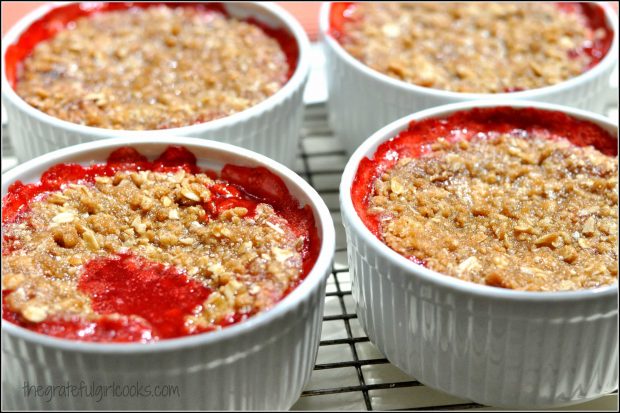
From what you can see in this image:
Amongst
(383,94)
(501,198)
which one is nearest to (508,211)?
(501,198)

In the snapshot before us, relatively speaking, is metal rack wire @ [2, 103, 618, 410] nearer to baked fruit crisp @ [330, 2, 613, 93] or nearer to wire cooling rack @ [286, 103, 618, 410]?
wire cooling rack @ [286, 103, 618, 410]

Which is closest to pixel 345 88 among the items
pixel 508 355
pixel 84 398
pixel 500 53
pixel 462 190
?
pixel 500 53

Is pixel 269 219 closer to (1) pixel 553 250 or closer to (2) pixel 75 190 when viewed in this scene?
(2) pixel 75 190

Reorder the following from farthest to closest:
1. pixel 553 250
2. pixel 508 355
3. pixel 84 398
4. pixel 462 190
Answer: pixel 462 190
pixel 553 250
pixel 508 355
pixel 84 398

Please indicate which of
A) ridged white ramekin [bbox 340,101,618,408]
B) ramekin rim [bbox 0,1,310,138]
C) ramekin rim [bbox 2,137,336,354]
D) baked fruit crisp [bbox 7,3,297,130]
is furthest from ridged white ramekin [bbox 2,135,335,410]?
baked fruit crisp [bbox 7,3,297,130]

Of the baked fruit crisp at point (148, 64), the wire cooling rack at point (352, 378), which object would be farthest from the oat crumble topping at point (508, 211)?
the baked fruit crisp at point (148, 64)

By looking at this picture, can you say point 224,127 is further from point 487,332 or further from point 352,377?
point 487,332

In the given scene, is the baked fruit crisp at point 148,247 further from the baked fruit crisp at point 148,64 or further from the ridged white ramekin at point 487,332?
the baked fruit crisp at point 148,64
